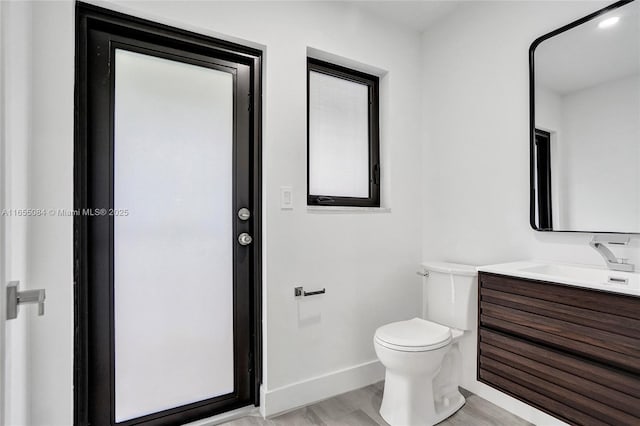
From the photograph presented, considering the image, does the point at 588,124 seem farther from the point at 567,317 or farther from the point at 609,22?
the point at 567,317

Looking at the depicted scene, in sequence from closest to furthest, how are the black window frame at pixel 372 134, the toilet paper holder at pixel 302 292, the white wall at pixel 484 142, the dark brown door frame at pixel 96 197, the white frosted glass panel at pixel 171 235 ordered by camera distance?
the dark brown door frame at pixel 96 197
the white frosted glass panel at pixel 171 235
the white wall at pixel 484 142
the toilet paper holder at pixel 302 292
the black window frame at pixel 372 134

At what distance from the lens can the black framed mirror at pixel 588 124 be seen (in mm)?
1537

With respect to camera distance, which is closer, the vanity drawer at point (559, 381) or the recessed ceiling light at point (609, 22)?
the vanity drawer at point (559, 381)

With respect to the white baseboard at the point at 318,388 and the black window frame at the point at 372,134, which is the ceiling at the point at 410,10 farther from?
the white baseboard at the point at 318,388

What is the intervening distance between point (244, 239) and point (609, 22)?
2.13 metres

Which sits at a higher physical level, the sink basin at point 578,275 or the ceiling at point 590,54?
the ceiling at point 590,54

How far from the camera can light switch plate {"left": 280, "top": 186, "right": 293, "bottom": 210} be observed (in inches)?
75.6

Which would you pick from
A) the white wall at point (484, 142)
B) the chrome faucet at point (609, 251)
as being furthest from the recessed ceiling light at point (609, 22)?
the chrome faucet at point (609, 251)

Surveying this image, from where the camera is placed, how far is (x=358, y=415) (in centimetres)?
187

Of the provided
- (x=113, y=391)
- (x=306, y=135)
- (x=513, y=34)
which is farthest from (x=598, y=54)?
(x=113, y=391)

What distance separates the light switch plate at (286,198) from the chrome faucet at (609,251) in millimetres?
1537

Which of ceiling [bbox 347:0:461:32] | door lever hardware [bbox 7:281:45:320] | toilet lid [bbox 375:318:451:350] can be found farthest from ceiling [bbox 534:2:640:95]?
door lever hardware [bbox 7:281:45:320]

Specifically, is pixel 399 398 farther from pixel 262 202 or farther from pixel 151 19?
pixel 151 19

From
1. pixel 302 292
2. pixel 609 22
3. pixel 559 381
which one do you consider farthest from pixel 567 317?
pixel 609 22
